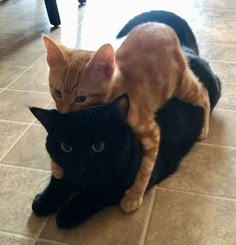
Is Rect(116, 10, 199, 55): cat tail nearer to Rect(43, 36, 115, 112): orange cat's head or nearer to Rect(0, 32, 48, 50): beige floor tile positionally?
Rect(43, 36, 115, 112): orange cat's head

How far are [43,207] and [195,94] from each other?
671mm

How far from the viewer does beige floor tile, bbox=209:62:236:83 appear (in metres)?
1.83

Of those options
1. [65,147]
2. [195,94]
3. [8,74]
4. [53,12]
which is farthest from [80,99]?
[53,12]

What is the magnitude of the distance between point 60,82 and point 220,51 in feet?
4.07

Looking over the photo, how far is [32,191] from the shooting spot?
4.11ft

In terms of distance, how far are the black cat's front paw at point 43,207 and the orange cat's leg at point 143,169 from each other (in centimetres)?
20

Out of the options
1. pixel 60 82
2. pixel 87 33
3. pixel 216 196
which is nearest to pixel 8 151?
pixel 60 82

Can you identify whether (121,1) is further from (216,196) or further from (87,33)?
(216,196)

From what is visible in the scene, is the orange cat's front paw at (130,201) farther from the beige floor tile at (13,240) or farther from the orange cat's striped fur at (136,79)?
the beige floor tile at (13,240)

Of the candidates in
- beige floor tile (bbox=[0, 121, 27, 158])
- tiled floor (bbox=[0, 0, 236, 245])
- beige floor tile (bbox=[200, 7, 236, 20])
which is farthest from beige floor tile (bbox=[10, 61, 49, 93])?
beige floor tile (bbox=[200, 7, 236, 20])

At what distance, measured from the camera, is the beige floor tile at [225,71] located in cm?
183

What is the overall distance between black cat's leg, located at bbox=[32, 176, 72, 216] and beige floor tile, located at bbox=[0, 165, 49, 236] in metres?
0.03

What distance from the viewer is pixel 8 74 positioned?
6.55 feet

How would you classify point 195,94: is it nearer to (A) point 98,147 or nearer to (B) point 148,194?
(B) point 148,194
